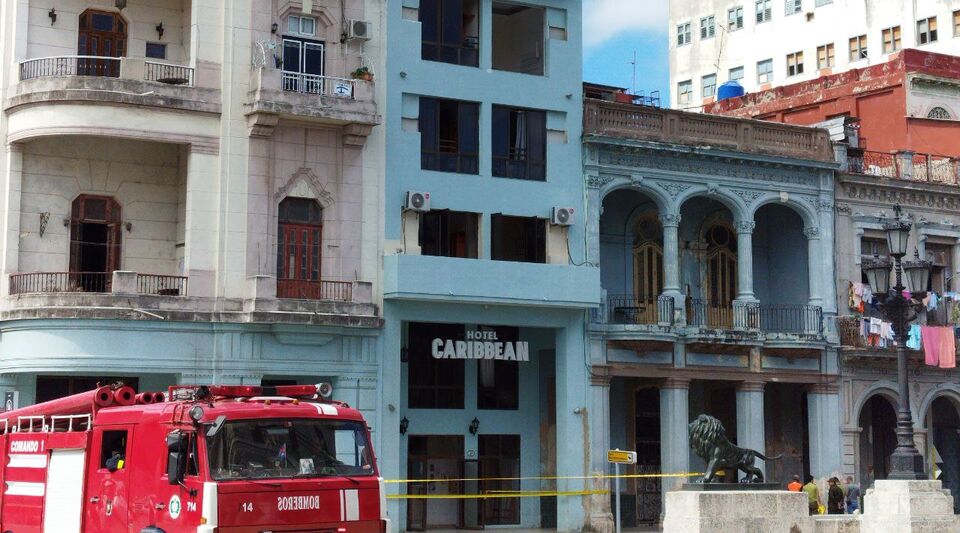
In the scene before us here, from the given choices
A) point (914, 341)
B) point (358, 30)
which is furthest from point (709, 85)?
point (358, 30)

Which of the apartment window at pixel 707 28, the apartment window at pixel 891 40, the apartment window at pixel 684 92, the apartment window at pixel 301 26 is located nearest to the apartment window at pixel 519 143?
the apartment window at pixel 301 26

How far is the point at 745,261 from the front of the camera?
1753 inches

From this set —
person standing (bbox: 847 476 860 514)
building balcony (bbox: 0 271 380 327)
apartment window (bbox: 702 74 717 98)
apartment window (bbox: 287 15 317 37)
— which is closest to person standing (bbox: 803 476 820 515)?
person standing (bbox: 847 476 860 514)

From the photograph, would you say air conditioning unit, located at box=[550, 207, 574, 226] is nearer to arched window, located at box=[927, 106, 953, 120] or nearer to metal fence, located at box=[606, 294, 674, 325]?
metal fence, located at box=[606, 294, 674, 325]

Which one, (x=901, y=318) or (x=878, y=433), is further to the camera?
(x=878, y=433)

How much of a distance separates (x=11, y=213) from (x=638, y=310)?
1764 centimetres

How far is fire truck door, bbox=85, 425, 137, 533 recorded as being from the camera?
21.1 metres

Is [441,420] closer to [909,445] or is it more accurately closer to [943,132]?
[909,445]

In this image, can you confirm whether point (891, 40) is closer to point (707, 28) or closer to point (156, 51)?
point (707, 28)

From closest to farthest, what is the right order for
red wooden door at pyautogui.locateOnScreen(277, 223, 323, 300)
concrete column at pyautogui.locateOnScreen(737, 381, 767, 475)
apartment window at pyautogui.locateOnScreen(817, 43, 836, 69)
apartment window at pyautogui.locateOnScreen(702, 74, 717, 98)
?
red wooden door at pyautogui.locateOnScreen(277, 223, 323, 300) < concrete column at pyautogui.locateOnScreen(737, 381, 767, 475) < apartment window at pyautogui.locateOnScreen(817, 43, 836, 69) < apartment window at pyautogui.locateOnScreen(702, 74, 717, 98)

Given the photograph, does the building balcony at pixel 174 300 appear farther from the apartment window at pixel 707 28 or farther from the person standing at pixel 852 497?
the apartment window at pixel 707 28

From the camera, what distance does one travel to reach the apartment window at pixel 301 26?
38594 millimetres

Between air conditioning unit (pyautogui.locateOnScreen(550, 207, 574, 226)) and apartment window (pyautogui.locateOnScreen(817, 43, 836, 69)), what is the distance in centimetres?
3204

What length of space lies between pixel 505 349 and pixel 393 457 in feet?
16.0
